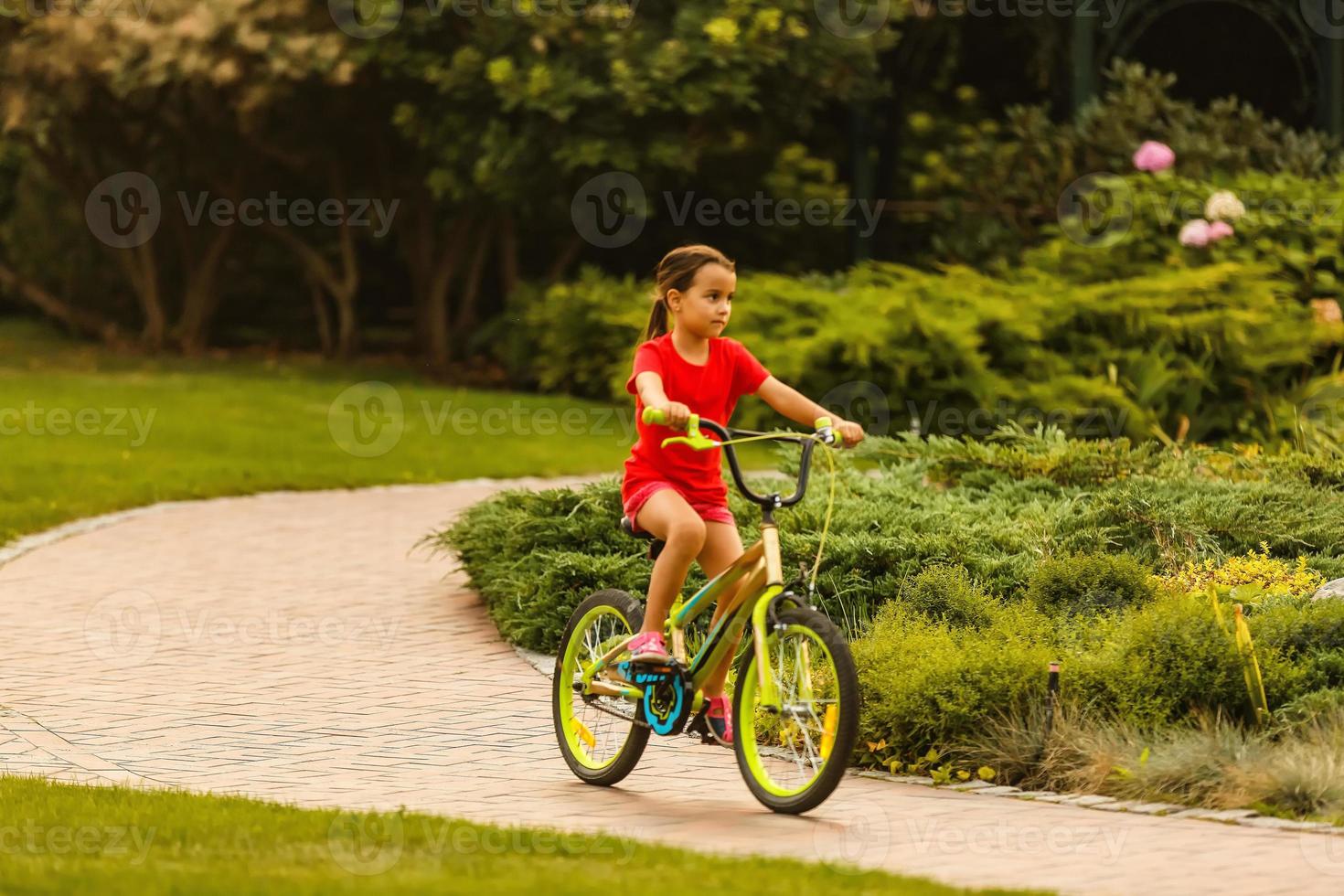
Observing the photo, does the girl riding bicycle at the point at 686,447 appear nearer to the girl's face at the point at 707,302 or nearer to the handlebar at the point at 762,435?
the girl's face at the point at 707,302

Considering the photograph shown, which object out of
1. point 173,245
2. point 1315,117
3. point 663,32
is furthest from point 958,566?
point 173,245

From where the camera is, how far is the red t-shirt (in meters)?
6.45

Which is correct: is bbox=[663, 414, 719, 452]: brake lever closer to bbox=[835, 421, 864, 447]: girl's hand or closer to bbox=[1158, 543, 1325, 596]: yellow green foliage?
bbox=[835, 421, 864, 447]: girl's hand

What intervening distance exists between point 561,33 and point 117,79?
488 centimetres

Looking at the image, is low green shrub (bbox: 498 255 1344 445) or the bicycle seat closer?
the bicycle seat

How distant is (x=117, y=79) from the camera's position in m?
21.3

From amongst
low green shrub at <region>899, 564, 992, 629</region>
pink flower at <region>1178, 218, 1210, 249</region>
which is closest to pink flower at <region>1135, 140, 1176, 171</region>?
pink flower at <region>1178, 218, 1210, 249</region>

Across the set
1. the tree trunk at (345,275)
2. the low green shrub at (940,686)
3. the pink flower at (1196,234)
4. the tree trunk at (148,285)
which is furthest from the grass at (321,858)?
the tree trunk at (148,285)

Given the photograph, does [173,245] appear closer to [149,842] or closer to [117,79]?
[117,79]

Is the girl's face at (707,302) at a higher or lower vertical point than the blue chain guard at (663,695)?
higher

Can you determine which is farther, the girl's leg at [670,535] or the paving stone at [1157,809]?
the girl's leg at [670,535]

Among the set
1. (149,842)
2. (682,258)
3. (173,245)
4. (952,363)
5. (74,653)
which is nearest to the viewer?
(149,842)

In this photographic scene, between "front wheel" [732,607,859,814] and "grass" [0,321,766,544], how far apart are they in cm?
802

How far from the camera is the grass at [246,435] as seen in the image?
15258 millimetres
